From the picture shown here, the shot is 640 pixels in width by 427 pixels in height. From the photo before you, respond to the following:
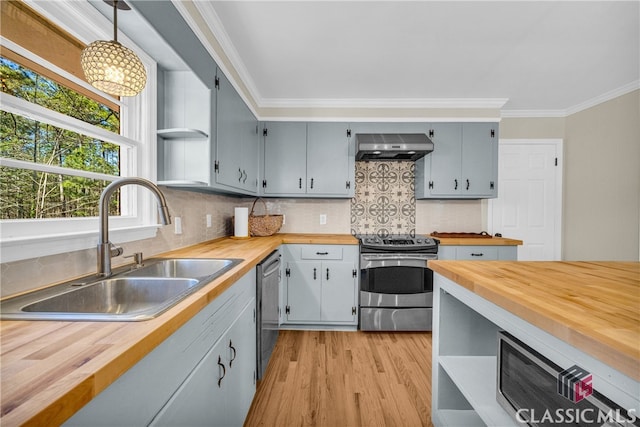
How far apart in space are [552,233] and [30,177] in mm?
4569

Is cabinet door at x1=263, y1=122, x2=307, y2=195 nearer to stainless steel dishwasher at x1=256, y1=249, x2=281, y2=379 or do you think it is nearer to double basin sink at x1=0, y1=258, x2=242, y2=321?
stainless steel dishwasher at x1=256, y1=249, x2=281, y2=379

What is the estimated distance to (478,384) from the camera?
1143 millimetres

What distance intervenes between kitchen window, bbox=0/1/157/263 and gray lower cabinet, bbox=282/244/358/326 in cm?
146

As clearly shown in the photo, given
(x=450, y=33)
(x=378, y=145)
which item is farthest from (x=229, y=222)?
(x=450, y=33)

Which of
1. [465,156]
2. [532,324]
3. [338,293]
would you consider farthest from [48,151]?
[465,156]

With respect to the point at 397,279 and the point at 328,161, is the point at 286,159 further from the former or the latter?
the point at 397,279

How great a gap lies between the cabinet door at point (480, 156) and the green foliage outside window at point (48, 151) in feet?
10.1

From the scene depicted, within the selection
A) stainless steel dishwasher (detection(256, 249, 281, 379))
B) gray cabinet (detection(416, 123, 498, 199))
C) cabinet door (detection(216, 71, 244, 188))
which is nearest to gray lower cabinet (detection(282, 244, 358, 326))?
stainless steel dishwasher (detection(256, 249, 281, 379))

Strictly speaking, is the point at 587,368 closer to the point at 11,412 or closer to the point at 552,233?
the point at 11,412

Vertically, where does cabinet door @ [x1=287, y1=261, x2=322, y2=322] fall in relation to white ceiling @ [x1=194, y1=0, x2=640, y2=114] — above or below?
below

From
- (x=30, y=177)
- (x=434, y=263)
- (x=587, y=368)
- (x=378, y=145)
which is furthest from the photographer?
(x=378, y=145)

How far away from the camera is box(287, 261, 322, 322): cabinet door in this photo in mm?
2684

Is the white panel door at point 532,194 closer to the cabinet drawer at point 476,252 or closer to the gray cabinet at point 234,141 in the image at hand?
the cabinet drawer at point 476,252

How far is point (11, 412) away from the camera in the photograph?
0.38 meters
